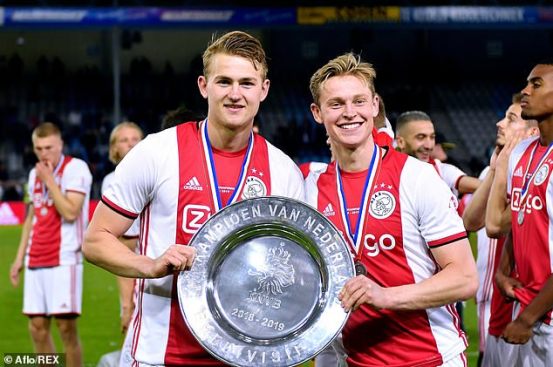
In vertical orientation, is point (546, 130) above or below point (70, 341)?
above

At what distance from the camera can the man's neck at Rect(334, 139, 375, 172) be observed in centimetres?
360

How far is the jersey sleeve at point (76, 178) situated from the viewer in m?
7.34

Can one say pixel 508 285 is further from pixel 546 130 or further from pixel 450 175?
pixel 450 175

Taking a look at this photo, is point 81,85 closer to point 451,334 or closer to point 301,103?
point 301,103

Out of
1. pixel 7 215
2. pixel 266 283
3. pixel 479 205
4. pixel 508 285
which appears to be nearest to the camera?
pixel 266 283

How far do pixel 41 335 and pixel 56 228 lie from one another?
791 mm

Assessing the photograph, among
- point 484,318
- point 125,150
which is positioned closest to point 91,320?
point 125,150

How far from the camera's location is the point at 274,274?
3.31 m

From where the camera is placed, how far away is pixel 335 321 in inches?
127

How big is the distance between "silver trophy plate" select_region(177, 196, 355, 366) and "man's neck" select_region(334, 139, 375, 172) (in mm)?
428

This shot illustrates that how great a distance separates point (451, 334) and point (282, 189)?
2.64ft

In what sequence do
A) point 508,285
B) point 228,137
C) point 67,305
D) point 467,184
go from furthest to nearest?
point 67,305 < point 467,184 < point 508,285 < point 228,137

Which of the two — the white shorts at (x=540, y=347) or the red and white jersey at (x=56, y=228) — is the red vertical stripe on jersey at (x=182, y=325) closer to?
the white shorts at (x=540, y=347)

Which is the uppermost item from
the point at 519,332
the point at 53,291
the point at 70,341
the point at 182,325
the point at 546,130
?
the point at 546,130
